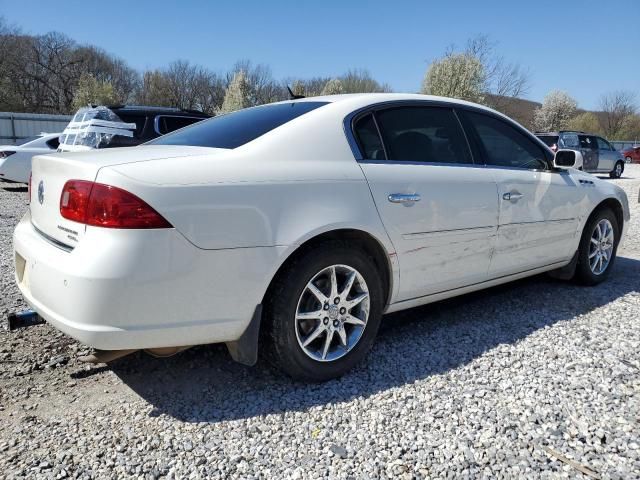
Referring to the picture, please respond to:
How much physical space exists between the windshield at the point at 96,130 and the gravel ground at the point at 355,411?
16.1ft

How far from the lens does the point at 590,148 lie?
18031 millimetres

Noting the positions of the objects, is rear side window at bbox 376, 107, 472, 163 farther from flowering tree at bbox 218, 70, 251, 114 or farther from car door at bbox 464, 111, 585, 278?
flowering tree at bbox 218, 70, 251, 114

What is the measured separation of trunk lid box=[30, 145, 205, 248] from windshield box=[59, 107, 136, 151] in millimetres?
5195

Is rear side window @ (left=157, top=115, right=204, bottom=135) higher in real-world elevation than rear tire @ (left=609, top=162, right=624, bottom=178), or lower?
higher

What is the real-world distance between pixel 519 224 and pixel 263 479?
2527mm

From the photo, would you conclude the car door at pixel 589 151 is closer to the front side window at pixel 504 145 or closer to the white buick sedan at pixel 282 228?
the front side window at pixel 504 145

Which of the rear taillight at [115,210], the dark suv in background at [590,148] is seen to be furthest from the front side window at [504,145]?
the dark suv in background at [590,148]

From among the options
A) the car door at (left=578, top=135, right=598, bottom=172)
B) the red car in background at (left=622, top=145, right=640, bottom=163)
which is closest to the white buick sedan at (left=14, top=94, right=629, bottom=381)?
the car door at (left=578, top=135, right=598, bottom=172)

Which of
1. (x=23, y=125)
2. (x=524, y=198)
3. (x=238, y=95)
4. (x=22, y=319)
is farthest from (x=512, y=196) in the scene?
(x=238, y=95)

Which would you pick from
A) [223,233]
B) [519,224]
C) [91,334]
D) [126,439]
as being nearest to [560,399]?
[519,224]

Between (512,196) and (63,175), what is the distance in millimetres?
2790

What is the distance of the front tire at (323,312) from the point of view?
7.91 feet

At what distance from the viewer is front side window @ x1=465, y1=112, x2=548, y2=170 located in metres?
3.50

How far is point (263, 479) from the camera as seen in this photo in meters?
1.89
